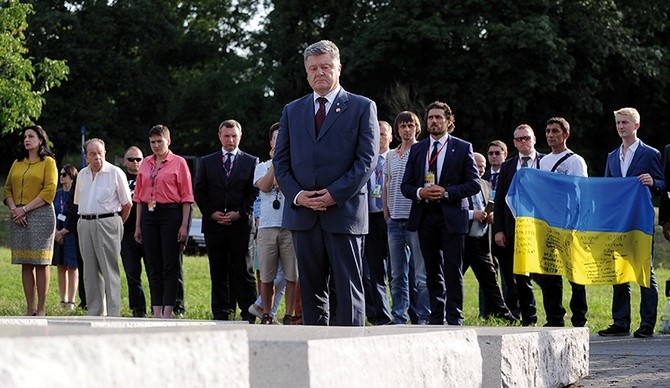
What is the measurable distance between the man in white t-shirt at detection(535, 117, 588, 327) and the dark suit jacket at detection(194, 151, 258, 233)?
3256 millimetres

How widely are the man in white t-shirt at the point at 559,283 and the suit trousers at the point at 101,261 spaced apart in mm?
4569

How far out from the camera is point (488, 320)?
13.3m

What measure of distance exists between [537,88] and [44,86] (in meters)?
17.1

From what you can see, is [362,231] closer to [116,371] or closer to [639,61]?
[116,371]

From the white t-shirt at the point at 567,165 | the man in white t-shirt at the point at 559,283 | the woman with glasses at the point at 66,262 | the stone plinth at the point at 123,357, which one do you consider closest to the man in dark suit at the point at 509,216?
the white t-shirt at the point at 567,165

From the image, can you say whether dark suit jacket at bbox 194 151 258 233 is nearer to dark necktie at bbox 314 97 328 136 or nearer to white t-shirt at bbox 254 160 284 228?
white t-shirt at bbox 254 160 284 228

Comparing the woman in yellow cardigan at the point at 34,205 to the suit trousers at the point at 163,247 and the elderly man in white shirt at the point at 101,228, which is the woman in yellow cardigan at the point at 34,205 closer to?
the elderly man in white shirt at the point at 101,228

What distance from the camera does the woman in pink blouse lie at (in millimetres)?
13430

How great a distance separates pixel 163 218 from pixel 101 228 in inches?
26.5

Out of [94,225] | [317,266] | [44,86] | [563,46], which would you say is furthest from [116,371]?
[563,46]

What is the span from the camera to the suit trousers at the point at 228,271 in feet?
44.7

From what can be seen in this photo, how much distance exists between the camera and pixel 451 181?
11648mm

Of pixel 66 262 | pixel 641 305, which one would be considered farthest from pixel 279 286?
pixel 66 262

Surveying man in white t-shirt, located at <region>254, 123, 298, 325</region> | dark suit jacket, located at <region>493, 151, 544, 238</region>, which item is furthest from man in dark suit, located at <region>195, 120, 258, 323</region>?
dark suit jacket, located at <region>493, 151, 544, 238</region>
